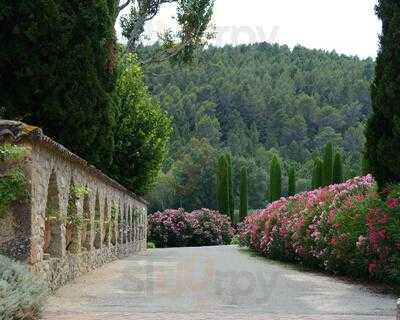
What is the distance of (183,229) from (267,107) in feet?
150

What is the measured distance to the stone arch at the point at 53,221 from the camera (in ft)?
31.5

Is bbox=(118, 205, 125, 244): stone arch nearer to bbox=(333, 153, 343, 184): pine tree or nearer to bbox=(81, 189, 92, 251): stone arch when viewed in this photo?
bbox=(81, 189, 92, 251): stone arch

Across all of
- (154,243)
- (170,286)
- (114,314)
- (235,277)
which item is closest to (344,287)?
(235,277)

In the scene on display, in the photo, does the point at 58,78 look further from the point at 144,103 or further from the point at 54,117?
the point at 144,103

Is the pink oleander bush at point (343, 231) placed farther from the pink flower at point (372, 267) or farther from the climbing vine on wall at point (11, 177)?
the climbing vine on wall at point (11, 177)

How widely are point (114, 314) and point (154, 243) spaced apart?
97.9 feet

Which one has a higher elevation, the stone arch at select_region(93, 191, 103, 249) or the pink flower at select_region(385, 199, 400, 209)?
the pink flower at select_region(385, 199, 400, 209)

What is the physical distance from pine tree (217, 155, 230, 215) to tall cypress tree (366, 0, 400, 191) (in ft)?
112

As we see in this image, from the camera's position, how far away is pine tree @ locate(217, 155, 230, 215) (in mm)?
44750

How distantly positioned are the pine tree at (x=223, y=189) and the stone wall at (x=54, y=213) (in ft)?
94.5

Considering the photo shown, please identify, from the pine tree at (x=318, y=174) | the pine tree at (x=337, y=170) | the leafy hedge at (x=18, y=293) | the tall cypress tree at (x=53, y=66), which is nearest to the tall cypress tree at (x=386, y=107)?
the tall cypress tree at (x=53, y=66)

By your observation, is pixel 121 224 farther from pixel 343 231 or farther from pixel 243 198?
pixel 243 198

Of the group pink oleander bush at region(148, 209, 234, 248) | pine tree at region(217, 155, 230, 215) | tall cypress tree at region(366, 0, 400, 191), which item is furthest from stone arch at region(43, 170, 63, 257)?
pine tree at region(217, 155, 230, 215)

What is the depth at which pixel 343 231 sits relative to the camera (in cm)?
1156
